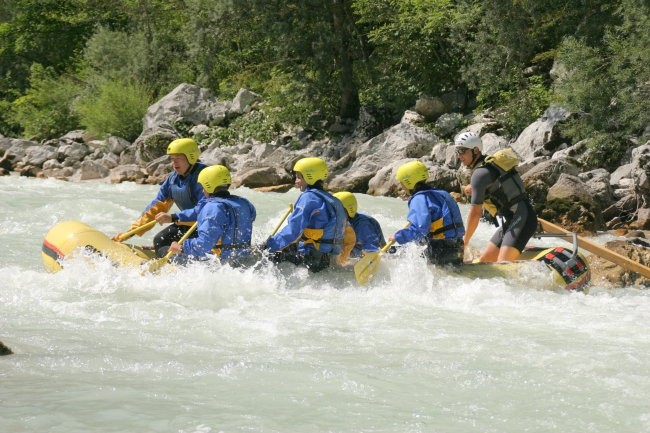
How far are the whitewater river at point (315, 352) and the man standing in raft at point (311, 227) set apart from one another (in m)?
0.15

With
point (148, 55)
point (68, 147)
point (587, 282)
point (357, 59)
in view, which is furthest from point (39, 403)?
point (148, 55)

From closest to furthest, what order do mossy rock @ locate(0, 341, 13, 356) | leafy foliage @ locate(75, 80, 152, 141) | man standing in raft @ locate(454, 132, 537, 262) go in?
1. mossy rock @ locate(0, 341, 13, 356)
2. man standing in raft @ locate(454, 132, 537, 262)
3. leafy foliage @ locate(75, 80, 152, 141)

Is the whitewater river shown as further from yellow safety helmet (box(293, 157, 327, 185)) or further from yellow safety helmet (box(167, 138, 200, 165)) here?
yellow safety helmet (box(167, 138, 200, 165))

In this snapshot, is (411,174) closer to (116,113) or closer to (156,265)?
(156,265)

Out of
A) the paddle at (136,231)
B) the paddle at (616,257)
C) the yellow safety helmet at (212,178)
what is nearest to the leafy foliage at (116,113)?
the paddle at (136,231)

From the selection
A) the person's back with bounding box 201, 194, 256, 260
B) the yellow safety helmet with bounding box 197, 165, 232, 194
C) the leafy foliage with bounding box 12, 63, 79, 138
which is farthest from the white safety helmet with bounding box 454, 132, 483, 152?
the leafy foliage with bounding box 12, 63, 79, 138

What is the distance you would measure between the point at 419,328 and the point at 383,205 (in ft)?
31.2

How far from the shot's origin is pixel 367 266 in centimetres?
748

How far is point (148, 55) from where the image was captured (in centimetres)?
2812

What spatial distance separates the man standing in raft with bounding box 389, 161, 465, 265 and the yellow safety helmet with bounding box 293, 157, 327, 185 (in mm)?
695

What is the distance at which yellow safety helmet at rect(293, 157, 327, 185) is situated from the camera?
7375 millimetres

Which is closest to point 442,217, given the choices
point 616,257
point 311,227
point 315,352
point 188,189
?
point 311,227

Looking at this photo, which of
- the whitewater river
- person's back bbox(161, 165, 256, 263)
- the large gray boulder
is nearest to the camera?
the whitewater river

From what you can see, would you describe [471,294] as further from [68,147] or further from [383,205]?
[68,147]
